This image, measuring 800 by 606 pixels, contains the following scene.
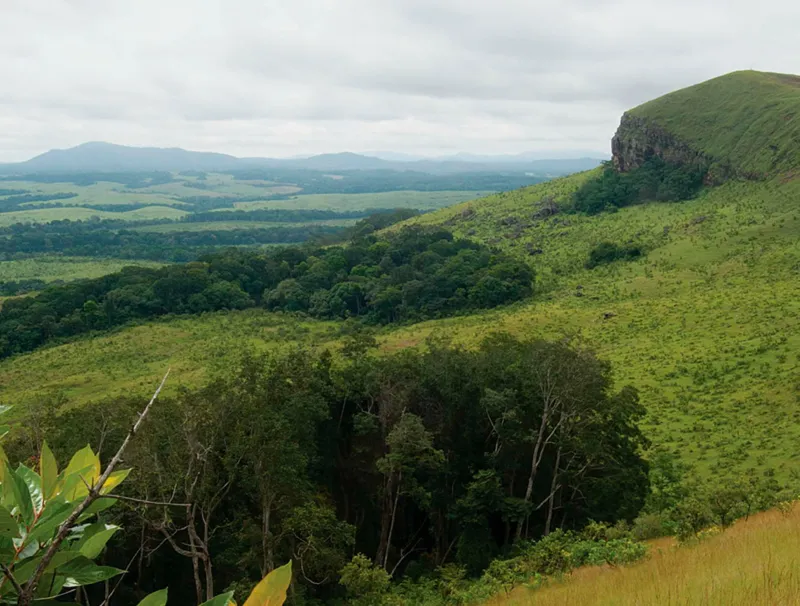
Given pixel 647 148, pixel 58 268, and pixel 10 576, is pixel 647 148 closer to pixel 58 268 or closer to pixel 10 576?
pixel 10 576

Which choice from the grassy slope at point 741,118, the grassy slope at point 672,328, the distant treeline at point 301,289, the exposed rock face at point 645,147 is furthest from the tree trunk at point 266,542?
the exposed rock face at point 645,147

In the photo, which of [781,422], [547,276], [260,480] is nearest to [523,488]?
[260,480]

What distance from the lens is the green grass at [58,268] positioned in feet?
329

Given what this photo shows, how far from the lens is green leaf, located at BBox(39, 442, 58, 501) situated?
6.84 feet

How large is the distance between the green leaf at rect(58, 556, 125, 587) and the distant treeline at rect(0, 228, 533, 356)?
52.4m

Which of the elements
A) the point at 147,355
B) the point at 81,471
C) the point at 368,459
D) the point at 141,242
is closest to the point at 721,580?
the point at 81,471

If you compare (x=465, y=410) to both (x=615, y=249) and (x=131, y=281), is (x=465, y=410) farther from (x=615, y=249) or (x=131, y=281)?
(x=131, y=281)

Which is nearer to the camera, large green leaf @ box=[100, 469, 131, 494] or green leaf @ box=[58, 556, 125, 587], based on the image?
green leaf @ box=[58, 556, 125, 587]

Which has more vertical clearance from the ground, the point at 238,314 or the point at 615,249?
the point at 615,249

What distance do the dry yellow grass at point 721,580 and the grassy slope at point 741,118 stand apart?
67941 mm

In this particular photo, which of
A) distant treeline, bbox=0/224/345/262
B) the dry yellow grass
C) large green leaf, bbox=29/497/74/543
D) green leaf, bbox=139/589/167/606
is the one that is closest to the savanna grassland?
the dry yellow grass

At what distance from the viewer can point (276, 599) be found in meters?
1.80

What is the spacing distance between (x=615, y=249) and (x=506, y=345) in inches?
1611

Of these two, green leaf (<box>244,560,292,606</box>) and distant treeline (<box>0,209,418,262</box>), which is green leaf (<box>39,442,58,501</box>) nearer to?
green leaf (<box>244,560,292,606</box>)
